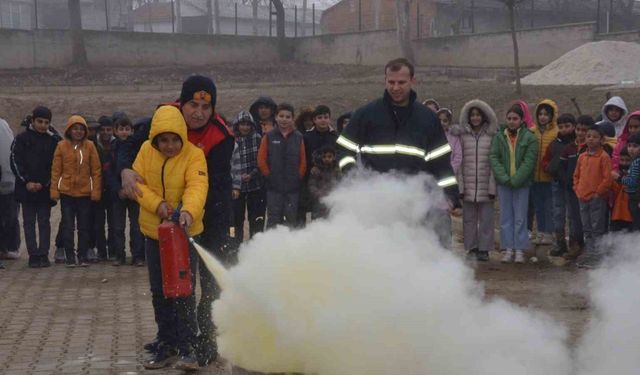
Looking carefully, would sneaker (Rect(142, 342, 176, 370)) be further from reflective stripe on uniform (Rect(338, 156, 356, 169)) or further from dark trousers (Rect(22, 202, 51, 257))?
dark trousers (Rect(22, 202, 51, 257))

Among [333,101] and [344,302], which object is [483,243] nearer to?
[344,302]

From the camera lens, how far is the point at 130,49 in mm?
38969

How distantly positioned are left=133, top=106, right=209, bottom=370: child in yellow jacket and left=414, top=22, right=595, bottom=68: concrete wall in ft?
99.6

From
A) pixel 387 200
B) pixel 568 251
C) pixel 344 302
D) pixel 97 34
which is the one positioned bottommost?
pixel 568 251

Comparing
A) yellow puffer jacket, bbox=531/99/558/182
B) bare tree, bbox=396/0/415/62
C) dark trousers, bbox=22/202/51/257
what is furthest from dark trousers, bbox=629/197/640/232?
bare tree, bbox=396/0/415/62

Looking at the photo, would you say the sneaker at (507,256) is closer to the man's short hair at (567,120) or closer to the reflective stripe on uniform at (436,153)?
the man's short hair at (567,120)

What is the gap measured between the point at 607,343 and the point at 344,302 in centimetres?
183

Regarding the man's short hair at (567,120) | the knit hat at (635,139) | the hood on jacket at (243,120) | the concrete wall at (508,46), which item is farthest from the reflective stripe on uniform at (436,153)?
the concrete wall at (508,46)

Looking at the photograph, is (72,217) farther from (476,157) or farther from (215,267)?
(215,267)

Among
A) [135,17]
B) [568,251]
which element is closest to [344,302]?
[568,251]

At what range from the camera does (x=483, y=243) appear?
1165 centimetres

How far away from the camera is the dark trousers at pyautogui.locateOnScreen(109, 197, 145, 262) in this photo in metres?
11.7

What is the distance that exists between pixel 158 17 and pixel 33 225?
191ft

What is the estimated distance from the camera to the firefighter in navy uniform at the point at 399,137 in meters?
7.13
